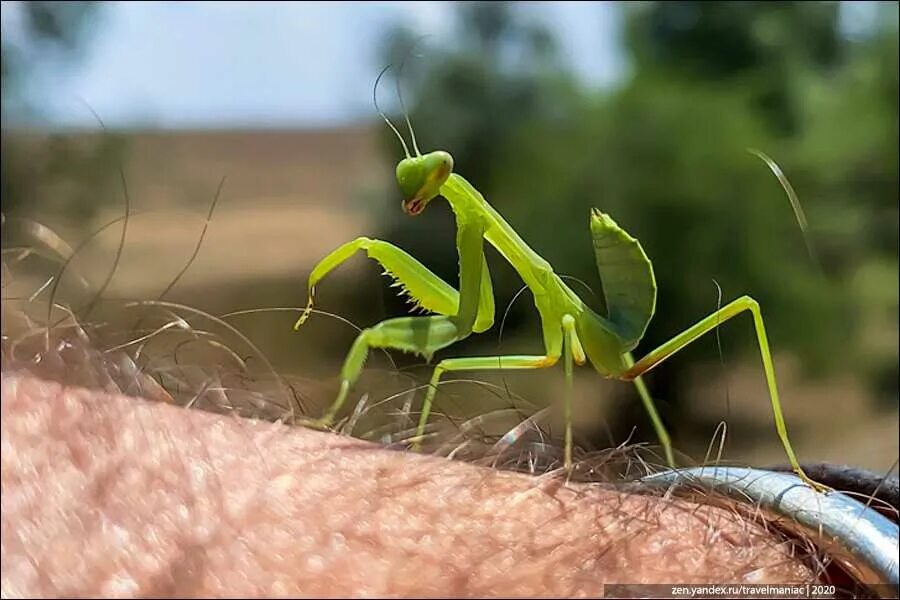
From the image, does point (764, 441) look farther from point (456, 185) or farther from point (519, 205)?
point (456, 185)

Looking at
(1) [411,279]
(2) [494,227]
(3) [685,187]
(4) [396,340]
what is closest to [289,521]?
(4) [396,340]

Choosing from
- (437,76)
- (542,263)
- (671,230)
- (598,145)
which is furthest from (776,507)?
(437,76)

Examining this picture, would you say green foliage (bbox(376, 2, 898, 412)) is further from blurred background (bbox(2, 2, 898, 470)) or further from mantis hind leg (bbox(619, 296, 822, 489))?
mantis hind leg (bbox(619, 296, 822, 489))

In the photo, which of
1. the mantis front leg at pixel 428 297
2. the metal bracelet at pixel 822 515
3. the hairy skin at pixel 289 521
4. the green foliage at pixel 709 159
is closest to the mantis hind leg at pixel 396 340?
the mantis front leg at pixel 428 297

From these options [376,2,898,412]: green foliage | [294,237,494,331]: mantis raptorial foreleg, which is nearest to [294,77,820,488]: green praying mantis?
[294,237,494,331]: mantis raptorial foreleg

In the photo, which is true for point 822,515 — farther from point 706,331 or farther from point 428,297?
point 428,297

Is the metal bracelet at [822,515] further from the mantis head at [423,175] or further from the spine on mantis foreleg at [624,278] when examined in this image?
the mantis head at [423,175]

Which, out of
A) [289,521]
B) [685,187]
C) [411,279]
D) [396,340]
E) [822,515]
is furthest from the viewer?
[685,187]
